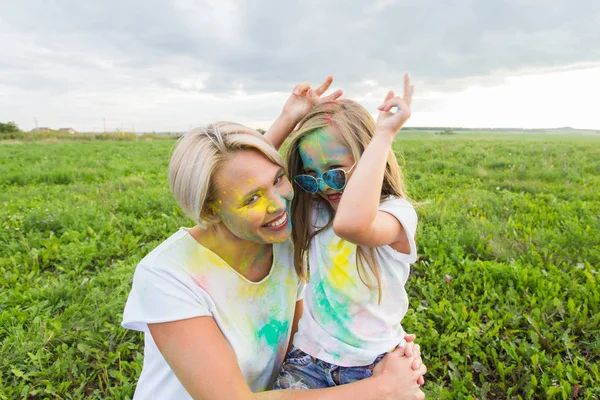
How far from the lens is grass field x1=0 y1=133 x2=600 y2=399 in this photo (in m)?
2.94

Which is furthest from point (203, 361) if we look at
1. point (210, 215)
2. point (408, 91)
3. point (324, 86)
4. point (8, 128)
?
point (8, 128)

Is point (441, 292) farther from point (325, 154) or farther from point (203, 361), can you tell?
point (203, 361)

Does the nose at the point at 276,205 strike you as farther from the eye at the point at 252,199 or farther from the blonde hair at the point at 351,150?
the blonde hair at the point at 351,150

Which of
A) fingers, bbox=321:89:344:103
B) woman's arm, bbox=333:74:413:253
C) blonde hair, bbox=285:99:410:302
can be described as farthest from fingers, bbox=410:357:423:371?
fingers, bbox=321:89:344:103

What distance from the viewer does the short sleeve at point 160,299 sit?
157 cm

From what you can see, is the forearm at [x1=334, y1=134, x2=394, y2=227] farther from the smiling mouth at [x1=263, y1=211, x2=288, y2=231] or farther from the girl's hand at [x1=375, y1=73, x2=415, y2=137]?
the smiling mouth at [x1=263, y1=211, x2=288, y2=231]

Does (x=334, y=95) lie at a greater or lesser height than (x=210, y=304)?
greater

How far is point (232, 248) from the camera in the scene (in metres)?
1.93

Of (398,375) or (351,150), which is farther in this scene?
(351,150)

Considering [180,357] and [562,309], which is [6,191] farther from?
[562,309]

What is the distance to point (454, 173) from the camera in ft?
31.6

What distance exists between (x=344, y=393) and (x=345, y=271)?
0.59 metres

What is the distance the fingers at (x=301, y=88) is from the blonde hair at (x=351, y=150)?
26cm

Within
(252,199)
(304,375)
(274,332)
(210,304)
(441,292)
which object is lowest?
(441,292)
